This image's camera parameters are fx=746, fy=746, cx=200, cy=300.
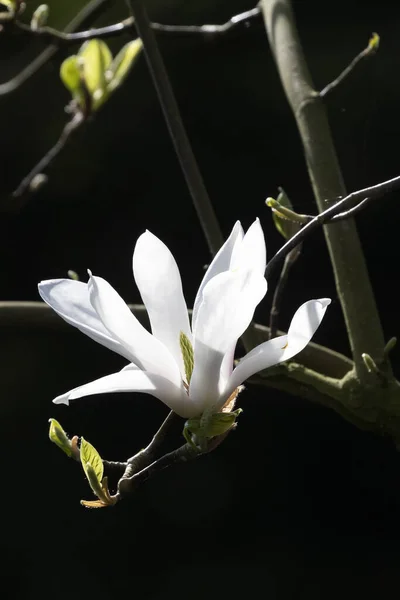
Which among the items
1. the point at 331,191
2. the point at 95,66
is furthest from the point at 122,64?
the point at 331,191

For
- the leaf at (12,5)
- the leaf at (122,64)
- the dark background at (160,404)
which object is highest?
the leaf at (12,5)

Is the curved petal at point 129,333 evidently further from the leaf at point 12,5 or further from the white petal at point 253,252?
the leaf at point 12,5

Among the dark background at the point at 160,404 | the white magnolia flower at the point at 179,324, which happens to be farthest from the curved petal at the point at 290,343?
the dark background at the point at 160,404

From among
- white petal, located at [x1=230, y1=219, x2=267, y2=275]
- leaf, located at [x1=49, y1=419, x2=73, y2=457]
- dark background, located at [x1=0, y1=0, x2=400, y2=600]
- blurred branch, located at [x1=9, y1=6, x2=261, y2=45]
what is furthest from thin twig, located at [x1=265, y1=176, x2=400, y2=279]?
dark background, located at [x1=0, y1=0, x2=400, y2=600]

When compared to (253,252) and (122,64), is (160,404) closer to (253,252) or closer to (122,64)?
→ (122,64)

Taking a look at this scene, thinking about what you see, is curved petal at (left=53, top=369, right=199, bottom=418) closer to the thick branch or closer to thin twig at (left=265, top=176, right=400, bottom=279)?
thin twig at (left=265, top=176, right=400, bottom=279)

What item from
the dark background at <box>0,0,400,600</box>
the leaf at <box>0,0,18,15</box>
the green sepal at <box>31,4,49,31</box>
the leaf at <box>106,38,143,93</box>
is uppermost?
the leaf at <box>0,0,18,15</box>

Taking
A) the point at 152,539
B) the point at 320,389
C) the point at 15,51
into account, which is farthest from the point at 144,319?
the point at 15,51

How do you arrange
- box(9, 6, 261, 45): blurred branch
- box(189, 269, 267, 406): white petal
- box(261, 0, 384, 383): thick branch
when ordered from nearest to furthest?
box(189, 269, 267, 406): white petal → box(261, 0, 384, 383): thick branch → box(9, 6, 261, 45): blurred branch
